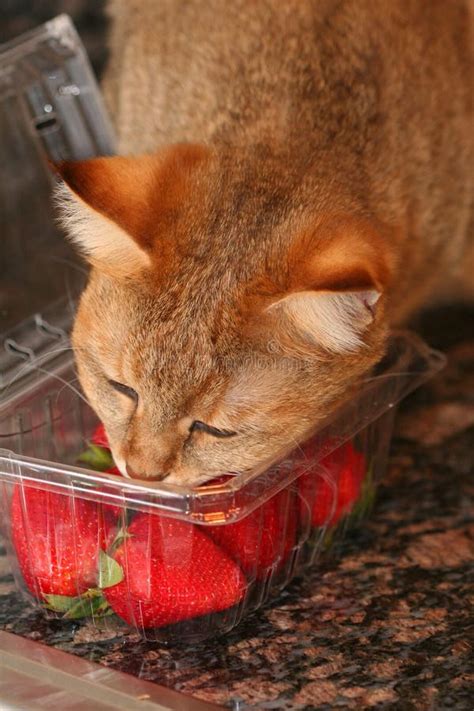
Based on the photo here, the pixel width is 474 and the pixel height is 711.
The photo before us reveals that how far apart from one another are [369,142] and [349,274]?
50 centimetres

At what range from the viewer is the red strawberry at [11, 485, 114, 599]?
1400mm

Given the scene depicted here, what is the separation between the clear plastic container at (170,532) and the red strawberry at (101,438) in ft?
0.42

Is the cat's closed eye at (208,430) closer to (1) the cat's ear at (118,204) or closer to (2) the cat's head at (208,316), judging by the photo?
(2) the cat's head at (208,316)

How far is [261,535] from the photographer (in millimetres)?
1447

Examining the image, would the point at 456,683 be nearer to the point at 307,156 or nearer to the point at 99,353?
the point at 99,353

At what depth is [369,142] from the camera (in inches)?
65.4

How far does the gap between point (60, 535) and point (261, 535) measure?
0.93 feet

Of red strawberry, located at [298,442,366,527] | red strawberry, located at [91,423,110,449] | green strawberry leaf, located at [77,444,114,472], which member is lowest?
red strawberry, located at [298,442,366,527]

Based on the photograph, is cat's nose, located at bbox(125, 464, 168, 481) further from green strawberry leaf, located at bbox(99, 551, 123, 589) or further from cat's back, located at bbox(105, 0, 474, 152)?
cat's back, located at bbox(105, 0, 474, 152)

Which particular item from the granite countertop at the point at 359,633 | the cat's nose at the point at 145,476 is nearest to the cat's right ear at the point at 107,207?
the cat's nose at the point at 145,476

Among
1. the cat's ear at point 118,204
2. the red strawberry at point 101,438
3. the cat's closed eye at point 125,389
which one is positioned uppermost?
the cat's ear at point 118,204

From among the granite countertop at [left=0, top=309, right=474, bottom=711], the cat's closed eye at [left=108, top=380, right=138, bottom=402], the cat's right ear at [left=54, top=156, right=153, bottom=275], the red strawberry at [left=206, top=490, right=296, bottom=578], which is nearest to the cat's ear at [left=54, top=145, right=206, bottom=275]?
the cat's right ear at [left=54, top=156, right=153, bottom=275]

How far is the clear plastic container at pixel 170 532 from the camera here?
1.34m

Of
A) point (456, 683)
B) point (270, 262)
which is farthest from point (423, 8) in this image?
point (456, 683)
